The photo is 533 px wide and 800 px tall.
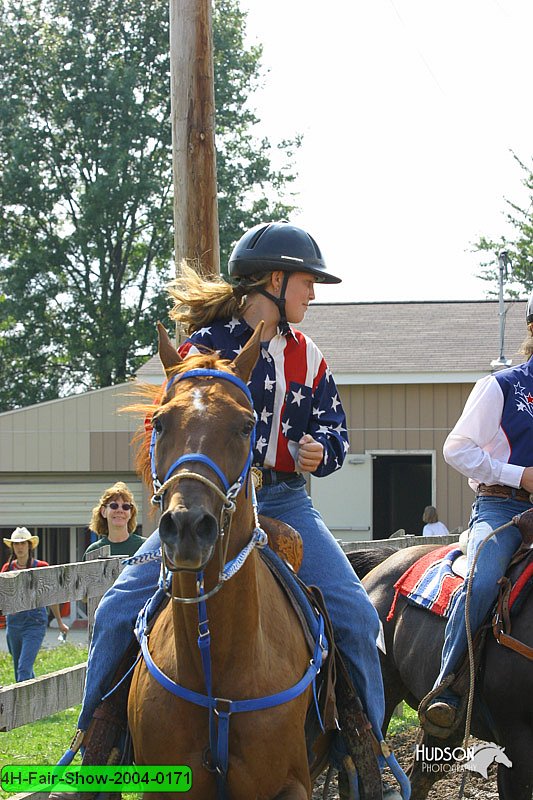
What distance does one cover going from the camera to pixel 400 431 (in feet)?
70.6

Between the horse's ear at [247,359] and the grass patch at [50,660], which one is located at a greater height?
the horse's ear at [247,359]

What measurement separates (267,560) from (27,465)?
2088 centimetres

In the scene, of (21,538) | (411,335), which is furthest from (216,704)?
(411,335)

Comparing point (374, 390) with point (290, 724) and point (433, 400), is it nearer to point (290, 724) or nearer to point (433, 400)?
point (433, 400)

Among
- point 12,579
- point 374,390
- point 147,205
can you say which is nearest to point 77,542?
point 374,390

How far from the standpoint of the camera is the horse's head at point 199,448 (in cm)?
309

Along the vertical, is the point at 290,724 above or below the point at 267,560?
below

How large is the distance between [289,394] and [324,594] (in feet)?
2.82

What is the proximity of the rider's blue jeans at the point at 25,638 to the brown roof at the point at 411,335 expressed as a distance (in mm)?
11525

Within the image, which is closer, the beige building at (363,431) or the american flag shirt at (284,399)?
the american flag shirt at (284,399)

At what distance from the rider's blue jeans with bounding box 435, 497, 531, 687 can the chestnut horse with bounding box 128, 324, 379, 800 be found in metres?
2.19

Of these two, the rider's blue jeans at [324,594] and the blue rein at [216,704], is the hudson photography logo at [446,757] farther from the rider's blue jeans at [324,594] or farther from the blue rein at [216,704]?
the blue rein at [216,704]

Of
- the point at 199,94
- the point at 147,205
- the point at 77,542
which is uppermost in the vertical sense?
the point at 147,205

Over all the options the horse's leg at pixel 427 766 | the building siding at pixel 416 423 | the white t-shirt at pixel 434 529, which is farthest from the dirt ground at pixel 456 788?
the building siding at pixel 416 423
